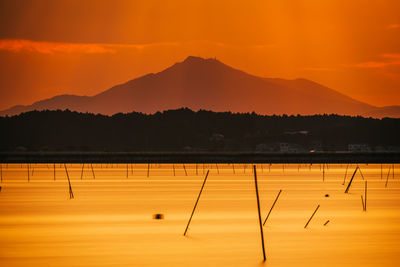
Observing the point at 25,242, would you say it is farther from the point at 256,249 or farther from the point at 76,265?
the point at 256,249

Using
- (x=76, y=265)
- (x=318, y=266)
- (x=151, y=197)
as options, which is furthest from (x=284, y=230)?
(x=151, y=197)

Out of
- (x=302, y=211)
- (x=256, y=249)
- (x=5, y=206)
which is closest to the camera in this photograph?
(x=256, y=249)

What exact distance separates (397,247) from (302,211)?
15.4 m

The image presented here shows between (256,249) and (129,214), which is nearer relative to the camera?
(256,249)

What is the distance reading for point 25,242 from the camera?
28.1 meters

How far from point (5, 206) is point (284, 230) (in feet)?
62.3

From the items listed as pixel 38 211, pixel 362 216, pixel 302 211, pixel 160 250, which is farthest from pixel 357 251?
pixel 38 211

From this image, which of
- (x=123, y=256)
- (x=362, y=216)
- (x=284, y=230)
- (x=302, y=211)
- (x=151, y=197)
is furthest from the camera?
(x=151, y=197)

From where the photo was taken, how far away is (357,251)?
85.6 ft

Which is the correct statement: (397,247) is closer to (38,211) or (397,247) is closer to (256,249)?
(256,249)

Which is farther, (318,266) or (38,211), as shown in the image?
(38,211)

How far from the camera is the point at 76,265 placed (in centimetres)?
2280

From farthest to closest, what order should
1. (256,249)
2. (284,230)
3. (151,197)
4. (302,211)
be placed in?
(151,197) < (302,211) < (284,230) < (256,249)

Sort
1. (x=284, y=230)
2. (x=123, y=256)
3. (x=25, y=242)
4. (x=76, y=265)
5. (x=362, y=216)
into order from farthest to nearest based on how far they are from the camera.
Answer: (x=362, y=216) → (x=284, y=230) → (x=25, y=242) → (x=123, y=256) → (x=76, y=265)
